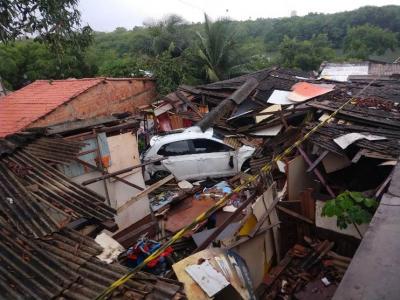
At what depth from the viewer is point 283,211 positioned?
7.38m

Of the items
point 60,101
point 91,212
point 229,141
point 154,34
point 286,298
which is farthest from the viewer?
point 154,34

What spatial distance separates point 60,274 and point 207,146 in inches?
321

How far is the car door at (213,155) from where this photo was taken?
11328mm

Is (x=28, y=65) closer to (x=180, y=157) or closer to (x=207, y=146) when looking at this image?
(x=180, y=157)

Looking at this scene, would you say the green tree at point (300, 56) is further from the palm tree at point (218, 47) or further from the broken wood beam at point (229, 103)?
the broken wood beam at point (229, 103)

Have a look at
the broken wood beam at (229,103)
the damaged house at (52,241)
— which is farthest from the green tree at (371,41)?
the damaged house at (52,241)

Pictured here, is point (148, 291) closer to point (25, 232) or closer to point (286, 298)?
point (25, 232)

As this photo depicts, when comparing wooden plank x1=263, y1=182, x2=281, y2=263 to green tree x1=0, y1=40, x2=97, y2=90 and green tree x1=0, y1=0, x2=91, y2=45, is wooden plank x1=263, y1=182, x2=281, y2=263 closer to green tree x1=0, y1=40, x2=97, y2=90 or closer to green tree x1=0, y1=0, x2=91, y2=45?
green tree x1=0, y1=0, x2=91, y2=45

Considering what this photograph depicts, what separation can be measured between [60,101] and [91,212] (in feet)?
32.8

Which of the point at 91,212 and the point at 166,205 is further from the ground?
the point at 91,212

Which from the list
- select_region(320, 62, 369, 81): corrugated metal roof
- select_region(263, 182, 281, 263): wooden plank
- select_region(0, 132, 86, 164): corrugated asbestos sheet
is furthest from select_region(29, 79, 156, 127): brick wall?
select_region(320, 62, 369, 81): corrugated metal roof

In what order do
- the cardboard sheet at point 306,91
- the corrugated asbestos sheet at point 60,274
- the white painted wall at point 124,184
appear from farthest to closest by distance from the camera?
the cardboard sheet at point 306,91 → the white painted wall at point 124,184 → the corrugated asbestos sheet at point 60,274

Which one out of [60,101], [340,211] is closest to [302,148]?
[340,211]

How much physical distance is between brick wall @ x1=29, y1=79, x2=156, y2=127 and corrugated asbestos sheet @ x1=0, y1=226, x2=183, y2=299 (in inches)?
362
